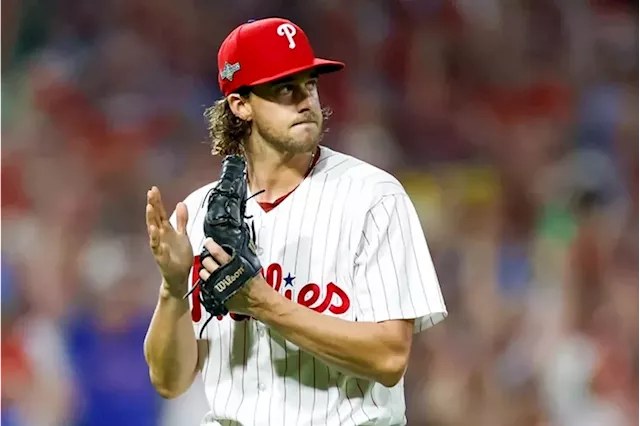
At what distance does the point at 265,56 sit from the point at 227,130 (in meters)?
0.22

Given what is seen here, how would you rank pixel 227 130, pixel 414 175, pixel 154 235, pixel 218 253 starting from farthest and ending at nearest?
1. pixel 414 175
2. pixel 227 130
3. pixel 154 235
4. pixel 218 253

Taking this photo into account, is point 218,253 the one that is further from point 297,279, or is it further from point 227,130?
point 227,130

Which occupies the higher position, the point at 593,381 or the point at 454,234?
the point at 454,234

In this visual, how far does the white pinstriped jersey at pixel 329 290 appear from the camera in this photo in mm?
1447

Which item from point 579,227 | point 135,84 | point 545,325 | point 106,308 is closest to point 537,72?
point 579,227

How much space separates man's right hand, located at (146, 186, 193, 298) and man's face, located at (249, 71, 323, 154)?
203 millimetres

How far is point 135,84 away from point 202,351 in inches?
60.0

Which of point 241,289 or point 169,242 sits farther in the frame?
point 169,242

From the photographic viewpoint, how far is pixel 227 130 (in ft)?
5.57

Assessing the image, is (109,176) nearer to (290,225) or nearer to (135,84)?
(135,84)

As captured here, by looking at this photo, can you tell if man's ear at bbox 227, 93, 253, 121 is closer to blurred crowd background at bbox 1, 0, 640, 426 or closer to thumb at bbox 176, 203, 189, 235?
thumb at bbox 176, 203, 189, 235

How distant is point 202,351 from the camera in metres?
1.60

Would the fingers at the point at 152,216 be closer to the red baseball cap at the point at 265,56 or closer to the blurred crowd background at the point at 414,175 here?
the red baseball cap at the point at 265,56

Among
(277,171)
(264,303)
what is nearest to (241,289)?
(264,303)
